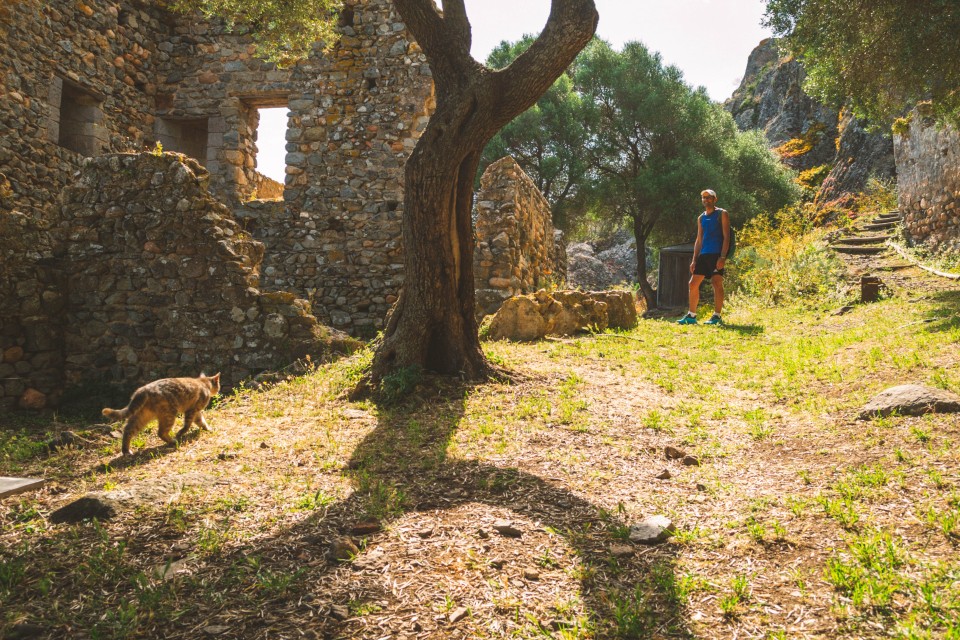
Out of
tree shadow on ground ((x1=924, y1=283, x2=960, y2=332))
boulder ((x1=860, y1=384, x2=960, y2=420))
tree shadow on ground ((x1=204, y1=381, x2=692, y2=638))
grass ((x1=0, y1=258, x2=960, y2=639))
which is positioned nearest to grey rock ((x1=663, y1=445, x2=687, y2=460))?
grass ((x1=0, y1=258, x2=960, y2=639))

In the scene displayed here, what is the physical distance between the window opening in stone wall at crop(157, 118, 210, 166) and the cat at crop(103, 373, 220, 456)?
7453 mm

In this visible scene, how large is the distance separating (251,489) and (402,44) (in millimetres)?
8793

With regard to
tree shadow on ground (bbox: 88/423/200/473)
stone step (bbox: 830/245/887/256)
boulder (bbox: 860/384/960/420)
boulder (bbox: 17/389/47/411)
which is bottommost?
boulder (bbox: 17/389/47/411)

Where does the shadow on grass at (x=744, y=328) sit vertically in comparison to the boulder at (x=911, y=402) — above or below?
above

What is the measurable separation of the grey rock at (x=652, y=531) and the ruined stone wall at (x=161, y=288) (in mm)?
5085

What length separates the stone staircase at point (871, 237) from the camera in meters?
14.4

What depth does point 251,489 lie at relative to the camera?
3621 millimetres

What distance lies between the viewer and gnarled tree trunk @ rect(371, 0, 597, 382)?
5496 mm

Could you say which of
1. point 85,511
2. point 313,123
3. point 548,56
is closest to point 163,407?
point 85,511

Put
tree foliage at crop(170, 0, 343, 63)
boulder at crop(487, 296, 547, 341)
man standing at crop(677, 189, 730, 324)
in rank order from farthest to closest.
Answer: man standing at crop(677, 189, 730, 324), boulder at crop(487, 296, 547, 341), tree foliage at crop(170, 0, 343, 63)

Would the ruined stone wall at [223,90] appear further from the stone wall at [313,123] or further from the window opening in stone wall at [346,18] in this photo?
the window opening in stone wall at [346,18]

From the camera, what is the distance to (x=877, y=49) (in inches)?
344

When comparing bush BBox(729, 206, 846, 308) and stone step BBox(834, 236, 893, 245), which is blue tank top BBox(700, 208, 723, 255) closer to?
bush BBox(729, 206, 846, 308)

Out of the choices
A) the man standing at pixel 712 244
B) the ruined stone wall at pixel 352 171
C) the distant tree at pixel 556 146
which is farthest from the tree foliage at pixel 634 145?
the ruined stone wall at pixel 352 171
